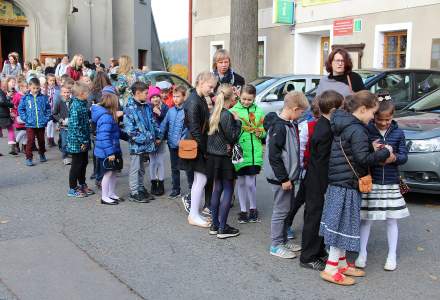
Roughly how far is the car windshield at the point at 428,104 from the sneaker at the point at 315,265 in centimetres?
409

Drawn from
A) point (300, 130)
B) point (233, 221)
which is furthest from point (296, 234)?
point (300, 130)

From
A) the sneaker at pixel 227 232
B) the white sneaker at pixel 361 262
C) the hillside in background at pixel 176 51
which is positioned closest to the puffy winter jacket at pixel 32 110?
the sneaker at pixel 227 232

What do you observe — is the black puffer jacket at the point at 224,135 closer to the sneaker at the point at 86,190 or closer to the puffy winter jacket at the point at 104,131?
the puffy winter jacket at the point at 104,131

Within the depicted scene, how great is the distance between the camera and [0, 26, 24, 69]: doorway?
2375 cm

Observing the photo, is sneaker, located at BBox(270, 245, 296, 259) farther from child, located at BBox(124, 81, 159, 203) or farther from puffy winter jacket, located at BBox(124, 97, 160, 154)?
puffy winter jacket, located at BBox(124, 97, 160, 154)

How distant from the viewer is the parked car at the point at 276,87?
37.2 ft

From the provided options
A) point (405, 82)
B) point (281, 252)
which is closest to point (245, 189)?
point (281, 252)

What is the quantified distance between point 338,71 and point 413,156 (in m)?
1.67

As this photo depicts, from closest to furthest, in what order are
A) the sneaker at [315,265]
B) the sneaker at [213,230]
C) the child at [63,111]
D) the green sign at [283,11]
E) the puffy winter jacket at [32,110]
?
the sneaker at [315,265] → the sneaker at [213,230] → the child at [63,111] → the puffy winter jacket at [32,110] → the green sign at [283,11]

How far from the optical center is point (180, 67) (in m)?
33.3

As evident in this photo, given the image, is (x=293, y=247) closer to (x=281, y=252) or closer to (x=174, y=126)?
(x=281, y=252)

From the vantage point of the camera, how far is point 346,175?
4117 mm

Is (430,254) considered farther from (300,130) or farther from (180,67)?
(180,67)

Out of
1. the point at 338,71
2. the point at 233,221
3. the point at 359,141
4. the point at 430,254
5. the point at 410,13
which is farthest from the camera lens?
the point at 410,13
